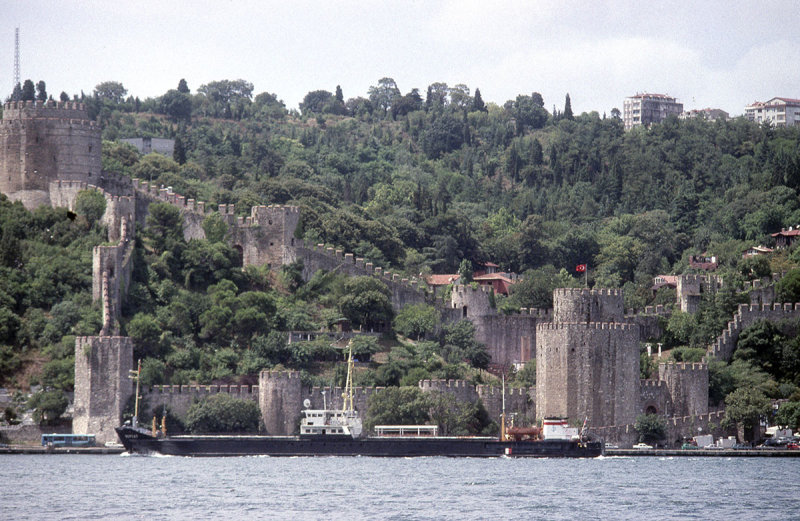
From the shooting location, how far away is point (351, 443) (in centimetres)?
7269

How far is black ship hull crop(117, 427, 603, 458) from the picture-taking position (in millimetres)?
72125

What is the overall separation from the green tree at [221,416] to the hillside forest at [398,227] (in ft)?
7.26

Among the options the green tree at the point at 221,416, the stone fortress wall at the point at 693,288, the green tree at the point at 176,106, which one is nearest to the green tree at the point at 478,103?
the green tree at the point at 176,106

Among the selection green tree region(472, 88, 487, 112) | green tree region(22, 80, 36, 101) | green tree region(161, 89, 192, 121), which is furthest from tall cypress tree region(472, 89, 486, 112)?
green tree region(22, 80, 36, 101)

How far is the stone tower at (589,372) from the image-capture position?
2943 inches

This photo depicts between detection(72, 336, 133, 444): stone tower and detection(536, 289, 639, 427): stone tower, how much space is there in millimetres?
18382


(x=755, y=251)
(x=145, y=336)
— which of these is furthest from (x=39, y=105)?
(x=755, y=251)

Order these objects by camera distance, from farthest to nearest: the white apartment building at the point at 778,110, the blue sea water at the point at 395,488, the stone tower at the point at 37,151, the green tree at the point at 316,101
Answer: the white apartment building at the point at 778,110 → the green tree at the point at 316,101 → the stone tower at the point at 37,151 → the blue sea water at the point at 395,488

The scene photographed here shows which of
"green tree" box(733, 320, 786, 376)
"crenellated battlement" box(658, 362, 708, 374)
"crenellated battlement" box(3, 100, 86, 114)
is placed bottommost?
"crenellated battlement" box(658, 362, 708, 374)

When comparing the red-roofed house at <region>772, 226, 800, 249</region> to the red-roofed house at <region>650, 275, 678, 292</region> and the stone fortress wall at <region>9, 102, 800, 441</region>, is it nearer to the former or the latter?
the red-roofed house at <region>650, 275, 678, 292</region>

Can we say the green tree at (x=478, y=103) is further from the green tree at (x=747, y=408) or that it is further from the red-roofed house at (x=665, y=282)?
the green tree at (x=747, y=408)

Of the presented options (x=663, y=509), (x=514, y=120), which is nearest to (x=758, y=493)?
(x=663, y=509)

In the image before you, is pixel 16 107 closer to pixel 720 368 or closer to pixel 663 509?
pixel 720 368

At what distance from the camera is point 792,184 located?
109938 millimetres
